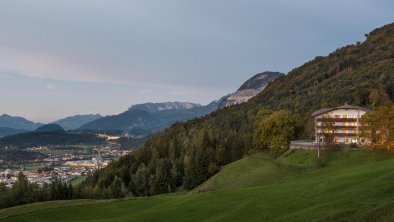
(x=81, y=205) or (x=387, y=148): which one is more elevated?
(x=387, y=148)

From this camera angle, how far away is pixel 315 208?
37.1 m

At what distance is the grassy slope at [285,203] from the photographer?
1374 inches

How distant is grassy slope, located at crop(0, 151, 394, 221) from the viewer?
34.9 m

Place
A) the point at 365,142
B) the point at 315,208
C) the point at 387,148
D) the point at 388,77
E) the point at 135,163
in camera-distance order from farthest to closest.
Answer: the point at 388,77, the point at 135,163, the point at 365,142, the point at 387,148, the point at 315,208

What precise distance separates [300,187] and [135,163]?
11122cm

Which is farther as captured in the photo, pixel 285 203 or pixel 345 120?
pixel 345 120

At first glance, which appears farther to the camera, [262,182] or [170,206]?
[262,182]

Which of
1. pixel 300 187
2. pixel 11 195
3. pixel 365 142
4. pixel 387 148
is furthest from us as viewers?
pixel 11 195

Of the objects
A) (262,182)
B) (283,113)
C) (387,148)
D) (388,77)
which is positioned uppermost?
(388,77)

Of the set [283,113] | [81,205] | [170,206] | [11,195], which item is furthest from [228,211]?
[11,195]

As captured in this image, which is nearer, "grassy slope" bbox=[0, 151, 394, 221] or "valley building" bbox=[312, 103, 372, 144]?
"grassy slope" bbox=[0, 151, 394, 221]

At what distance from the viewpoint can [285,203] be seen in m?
42.9

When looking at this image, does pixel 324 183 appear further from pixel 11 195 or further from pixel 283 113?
pixel 11 195

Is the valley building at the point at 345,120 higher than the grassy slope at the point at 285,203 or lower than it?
higher
